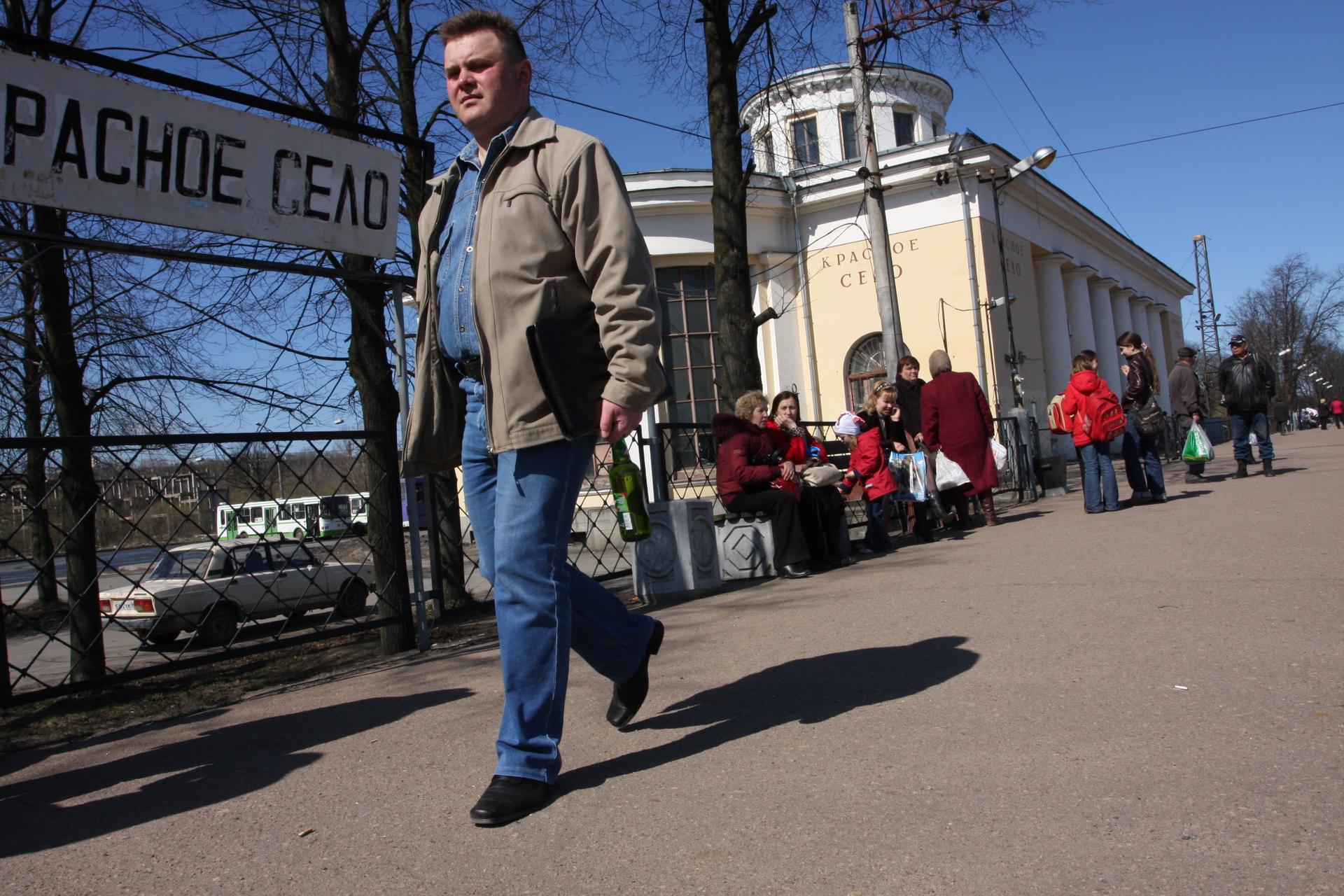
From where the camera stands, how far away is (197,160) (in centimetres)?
505

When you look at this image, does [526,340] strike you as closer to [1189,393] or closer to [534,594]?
[534,594]

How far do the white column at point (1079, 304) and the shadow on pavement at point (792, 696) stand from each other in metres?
34.2

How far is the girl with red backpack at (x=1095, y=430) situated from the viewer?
10.7 m

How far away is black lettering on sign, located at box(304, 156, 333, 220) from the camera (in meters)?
5.51

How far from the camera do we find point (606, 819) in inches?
110

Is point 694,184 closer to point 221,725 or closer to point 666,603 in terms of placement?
point 666,603

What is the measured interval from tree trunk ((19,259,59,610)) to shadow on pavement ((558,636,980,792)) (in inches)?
119

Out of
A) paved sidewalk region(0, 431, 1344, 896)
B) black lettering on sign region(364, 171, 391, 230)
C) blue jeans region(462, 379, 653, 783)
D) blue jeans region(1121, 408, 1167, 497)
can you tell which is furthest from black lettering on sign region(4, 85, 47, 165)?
blue jeans region(1121, 408, 1167, 497)

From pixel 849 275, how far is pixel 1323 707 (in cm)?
2665

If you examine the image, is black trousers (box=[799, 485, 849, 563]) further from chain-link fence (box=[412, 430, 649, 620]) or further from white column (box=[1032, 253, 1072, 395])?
white column (box=[1032, 253, 1072, 395])

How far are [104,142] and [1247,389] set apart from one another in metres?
12.9

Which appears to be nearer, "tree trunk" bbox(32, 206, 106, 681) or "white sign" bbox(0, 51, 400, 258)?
"white sign" bbox(0, 51, 400, 258)

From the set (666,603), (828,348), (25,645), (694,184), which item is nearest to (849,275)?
(828,348)

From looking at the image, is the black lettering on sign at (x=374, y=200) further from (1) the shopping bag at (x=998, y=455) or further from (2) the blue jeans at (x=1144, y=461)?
(2) the blue jeans at (x=1144, y=461)
